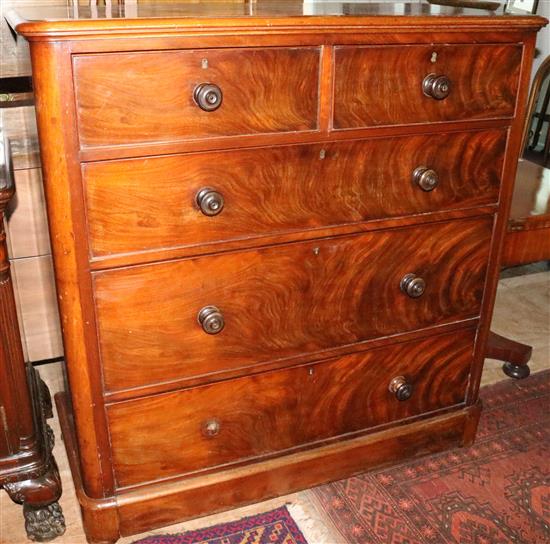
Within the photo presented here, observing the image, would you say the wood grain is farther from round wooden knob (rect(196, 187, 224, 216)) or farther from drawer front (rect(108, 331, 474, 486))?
round wooden knob (rect(196, 187, 224, 216))

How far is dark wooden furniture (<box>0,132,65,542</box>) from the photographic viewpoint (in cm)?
147

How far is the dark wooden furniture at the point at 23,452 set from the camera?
57.7 inches

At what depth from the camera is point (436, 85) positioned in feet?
4.67

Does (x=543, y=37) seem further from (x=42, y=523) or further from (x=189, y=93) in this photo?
(x=42, y=523)

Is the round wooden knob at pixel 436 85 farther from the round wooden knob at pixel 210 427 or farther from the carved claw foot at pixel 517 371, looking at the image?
the carved claw foot at pixel 517 371

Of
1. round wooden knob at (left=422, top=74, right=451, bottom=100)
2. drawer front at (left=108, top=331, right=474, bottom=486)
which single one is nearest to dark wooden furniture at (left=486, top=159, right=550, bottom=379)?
drawer front at (left=108, top=331, right=474, bottom=486)

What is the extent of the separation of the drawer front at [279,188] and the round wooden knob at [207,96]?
99 millimetres

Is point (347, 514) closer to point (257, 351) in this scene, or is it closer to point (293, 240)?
point (257, 351)

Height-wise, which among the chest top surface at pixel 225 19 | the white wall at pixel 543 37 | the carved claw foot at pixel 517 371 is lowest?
the carved claw foot at pixel 517 371

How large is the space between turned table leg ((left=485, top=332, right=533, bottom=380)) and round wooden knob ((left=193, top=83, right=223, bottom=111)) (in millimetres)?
1413

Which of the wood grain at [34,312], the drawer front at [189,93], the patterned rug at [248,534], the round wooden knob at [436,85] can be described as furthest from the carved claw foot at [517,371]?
the wood grain at [34,312]

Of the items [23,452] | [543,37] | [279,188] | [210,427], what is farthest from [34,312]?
[543,37]

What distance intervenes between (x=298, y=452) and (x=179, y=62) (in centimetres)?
98

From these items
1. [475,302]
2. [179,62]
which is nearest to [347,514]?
[475,302]
